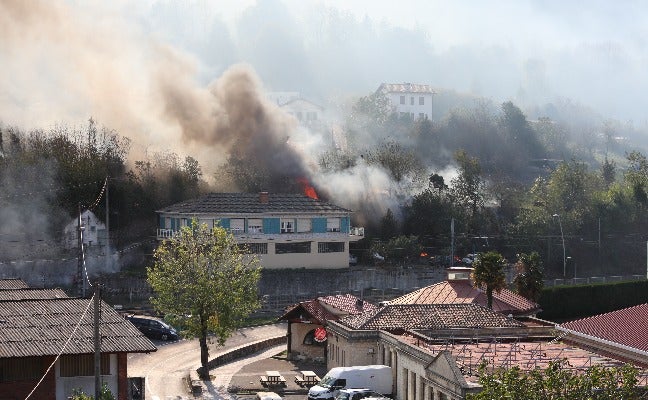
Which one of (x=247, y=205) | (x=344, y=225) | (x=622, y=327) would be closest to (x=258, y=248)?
(x=247, y=205)

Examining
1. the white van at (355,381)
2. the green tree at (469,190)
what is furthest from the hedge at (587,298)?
the white van at (355,381)

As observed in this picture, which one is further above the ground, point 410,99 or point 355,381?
point 410,99

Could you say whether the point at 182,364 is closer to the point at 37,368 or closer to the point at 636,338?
Answer: the point at 37,368

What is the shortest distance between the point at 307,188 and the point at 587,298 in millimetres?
32690

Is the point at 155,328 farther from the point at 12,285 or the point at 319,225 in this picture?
the point at 319,225

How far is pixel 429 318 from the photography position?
192ft

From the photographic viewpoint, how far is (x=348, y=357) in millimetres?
56688

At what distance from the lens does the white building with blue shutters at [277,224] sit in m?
89.5

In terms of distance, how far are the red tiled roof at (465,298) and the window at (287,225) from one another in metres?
22.8

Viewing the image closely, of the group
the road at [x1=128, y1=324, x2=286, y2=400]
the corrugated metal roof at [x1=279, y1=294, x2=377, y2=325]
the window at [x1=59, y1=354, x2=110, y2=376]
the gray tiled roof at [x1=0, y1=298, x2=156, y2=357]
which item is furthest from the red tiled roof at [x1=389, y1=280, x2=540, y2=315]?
the window at [x1=59, y1=354, x2=110, y2=376]

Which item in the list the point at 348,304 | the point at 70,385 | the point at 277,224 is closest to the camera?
the point at 70,385

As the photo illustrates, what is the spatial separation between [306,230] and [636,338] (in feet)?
Answer: 159

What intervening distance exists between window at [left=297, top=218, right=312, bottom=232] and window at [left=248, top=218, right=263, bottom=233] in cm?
321

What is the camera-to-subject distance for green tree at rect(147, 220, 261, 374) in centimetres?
6159
